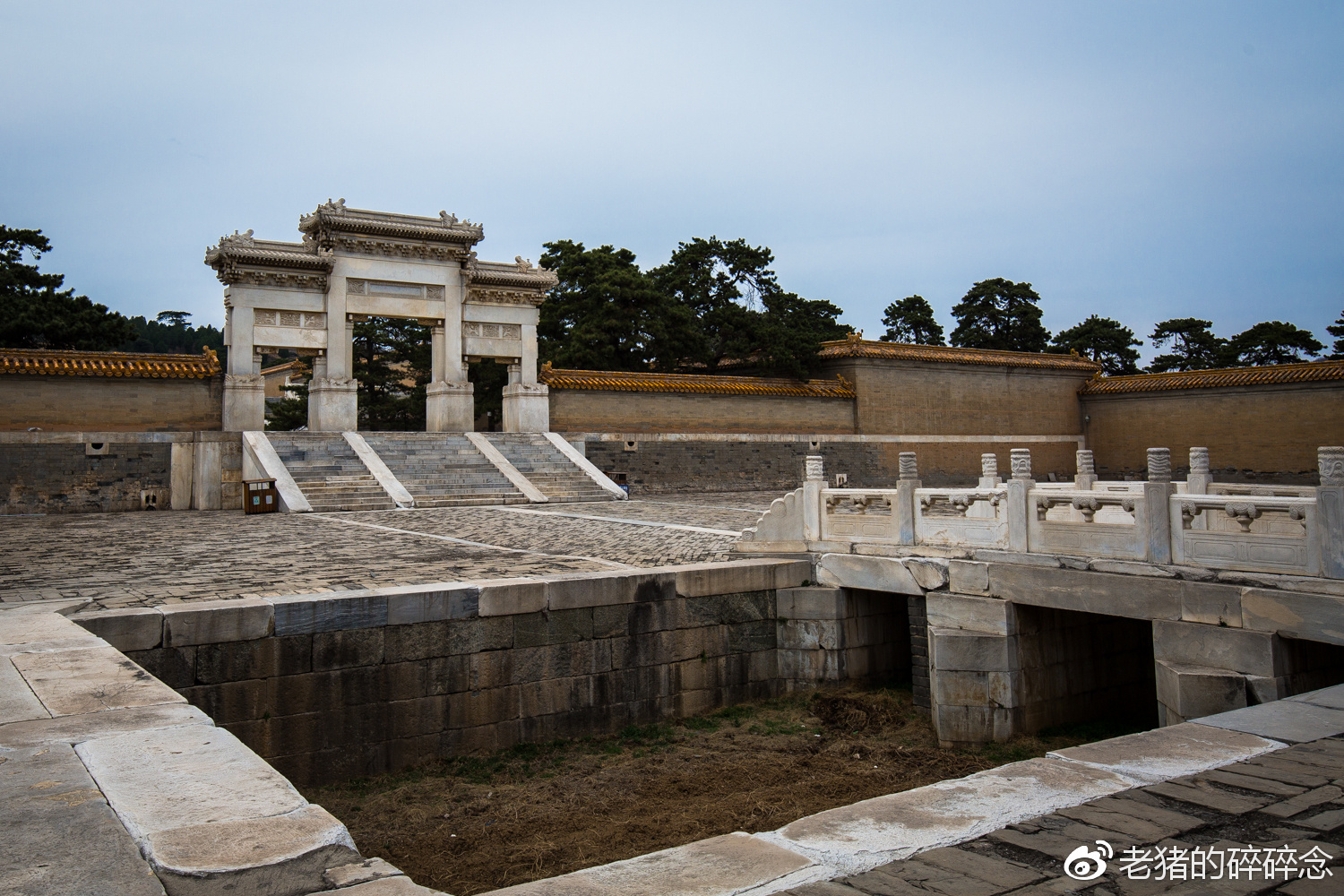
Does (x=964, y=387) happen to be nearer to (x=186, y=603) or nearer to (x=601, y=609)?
(x=601, y=609)

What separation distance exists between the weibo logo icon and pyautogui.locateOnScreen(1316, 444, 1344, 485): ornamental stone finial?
4644 mm

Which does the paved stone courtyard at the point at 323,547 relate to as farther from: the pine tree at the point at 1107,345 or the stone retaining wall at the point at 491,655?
the pine tree at the point at 1107,345

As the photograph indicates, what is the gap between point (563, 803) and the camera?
755 cm

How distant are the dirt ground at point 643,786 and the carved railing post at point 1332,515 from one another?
304cm

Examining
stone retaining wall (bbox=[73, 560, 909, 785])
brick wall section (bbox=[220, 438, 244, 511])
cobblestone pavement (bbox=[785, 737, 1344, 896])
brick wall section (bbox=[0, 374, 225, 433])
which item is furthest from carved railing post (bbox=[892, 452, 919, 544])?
brick wall section (bbox=[0, 374, 225, 433])

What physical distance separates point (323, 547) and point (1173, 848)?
11.3 meters

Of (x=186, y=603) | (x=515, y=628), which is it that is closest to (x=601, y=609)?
(x=515, y=628)

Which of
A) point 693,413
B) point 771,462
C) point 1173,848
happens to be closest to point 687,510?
point 693,413

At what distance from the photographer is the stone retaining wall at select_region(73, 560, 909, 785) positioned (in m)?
7.32

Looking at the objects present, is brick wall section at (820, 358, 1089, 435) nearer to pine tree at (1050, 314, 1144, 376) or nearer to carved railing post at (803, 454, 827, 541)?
pine tree at (1050, 314, 1144, 376)

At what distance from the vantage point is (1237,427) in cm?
3197

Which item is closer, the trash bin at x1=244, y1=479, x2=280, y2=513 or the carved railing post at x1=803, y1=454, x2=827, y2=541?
the carved railing post at x1=803, y1=454, x2=827, y2=541

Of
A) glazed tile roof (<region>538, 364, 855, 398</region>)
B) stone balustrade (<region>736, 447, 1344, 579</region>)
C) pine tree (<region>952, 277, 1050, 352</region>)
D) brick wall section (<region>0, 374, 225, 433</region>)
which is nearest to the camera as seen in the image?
stone balustrade (<region>736, 447, 1344, 579</region>)

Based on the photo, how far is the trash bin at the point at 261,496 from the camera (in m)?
20.3
